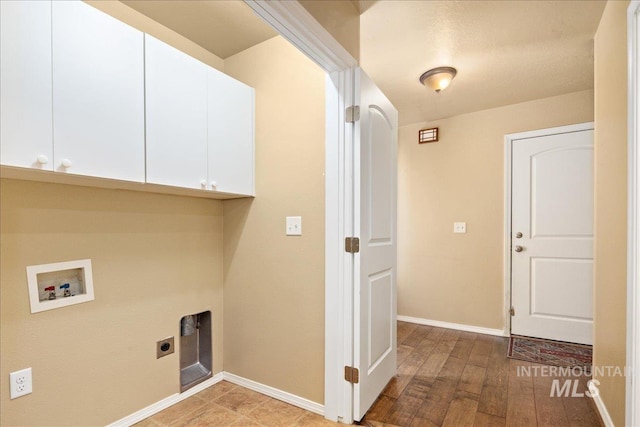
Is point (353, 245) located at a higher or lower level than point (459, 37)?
lower

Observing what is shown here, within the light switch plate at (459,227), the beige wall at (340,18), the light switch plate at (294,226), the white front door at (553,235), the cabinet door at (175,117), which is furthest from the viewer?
the light switch plate at (459,227)

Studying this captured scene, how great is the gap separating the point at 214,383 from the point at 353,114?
2.02m

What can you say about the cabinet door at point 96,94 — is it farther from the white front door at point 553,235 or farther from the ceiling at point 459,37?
the white front door at point 553,235

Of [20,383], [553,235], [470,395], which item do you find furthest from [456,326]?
[20,383]

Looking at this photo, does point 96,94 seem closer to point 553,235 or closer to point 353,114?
point 353,114

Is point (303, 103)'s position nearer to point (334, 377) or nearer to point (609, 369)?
point (334, 377)

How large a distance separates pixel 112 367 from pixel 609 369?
2.63 m

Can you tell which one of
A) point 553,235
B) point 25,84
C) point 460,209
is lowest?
point 553,235

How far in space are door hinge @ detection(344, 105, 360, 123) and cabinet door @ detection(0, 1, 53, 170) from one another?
135 cm

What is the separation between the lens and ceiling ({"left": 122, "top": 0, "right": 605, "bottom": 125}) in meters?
1.82

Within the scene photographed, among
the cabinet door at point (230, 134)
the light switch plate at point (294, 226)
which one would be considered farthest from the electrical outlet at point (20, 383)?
the light switch plate at point (294, 226)

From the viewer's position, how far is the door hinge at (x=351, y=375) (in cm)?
174

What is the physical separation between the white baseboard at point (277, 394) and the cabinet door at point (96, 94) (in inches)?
59.5

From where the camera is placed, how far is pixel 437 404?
196 cm
